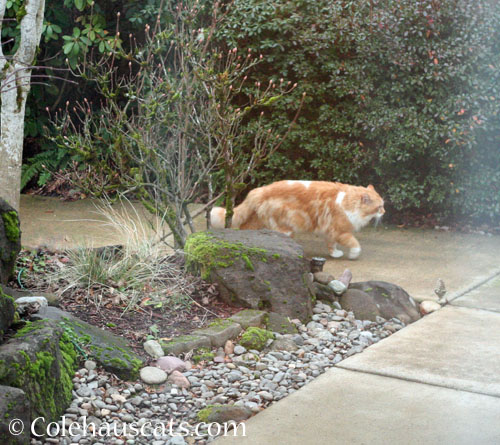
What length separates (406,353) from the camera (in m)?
4.41

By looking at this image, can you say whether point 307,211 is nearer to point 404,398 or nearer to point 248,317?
point 248,317

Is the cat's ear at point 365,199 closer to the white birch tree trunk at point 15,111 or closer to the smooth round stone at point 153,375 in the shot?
the white birch tree trunk at point 15,111

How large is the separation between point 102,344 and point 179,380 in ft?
1.64

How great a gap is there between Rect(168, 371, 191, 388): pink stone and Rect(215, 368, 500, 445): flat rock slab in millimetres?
535

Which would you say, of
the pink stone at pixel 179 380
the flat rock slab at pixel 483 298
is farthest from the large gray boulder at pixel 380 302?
the pink stone at pixel 179 380

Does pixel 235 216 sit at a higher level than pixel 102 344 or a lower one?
higher

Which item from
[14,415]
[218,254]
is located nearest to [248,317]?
[218,254]

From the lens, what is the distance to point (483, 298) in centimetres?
566

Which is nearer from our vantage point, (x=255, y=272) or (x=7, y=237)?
(x=7, y=237)

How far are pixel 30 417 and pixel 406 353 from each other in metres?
2.37

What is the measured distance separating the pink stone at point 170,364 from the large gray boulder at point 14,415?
114cm

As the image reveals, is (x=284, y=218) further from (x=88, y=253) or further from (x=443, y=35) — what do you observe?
(x=443, y=35)

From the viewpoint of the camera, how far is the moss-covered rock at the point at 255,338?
442 cm

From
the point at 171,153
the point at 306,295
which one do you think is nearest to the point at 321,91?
the point at 171,153
